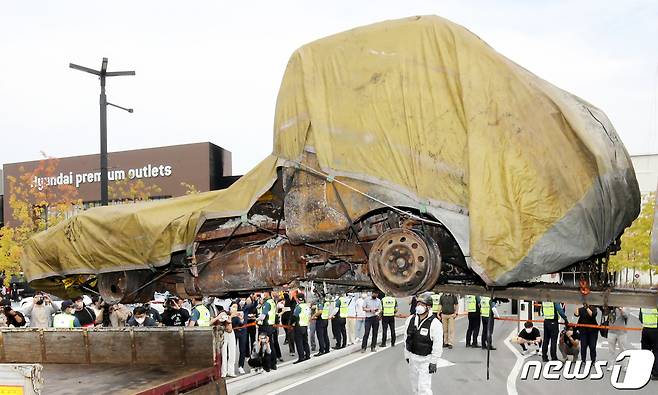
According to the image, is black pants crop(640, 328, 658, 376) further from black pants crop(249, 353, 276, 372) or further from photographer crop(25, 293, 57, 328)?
photographer crop(25, 293, 57, 328)

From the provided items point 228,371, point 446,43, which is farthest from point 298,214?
point 228,371

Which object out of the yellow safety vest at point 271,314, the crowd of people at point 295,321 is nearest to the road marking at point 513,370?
the crowd of people at point 295,321

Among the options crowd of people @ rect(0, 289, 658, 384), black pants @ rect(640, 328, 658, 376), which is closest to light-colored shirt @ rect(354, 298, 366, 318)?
crowd of people @ rect(0, 289, 658, 384)

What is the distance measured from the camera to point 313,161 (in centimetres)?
520

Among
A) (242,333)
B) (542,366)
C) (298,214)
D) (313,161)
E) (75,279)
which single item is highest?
(313,161)

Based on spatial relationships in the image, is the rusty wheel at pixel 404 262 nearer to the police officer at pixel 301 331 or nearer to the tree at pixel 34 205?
the police officer at pixel 301 331

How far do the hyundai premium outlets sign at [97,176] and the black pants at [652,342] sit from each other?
140 ft

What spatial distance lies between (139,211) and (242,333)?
8.56 meters

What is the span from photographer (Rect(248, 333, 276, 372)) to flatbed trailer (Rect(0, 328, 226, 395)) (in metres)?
5.94

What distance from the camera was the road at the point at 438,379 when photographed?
444 inches

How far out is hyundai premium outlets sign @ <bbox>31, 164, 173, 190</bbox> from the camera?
50.1 metres

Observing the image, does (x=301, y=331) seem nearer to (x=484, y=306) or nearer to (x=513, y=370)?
(x=513, y=370)

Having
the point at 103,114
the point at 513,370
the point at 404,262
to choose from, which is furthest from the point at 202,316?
the point at 404,262

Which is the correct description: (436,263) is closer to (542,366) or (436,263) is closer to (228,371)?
(228,371)
